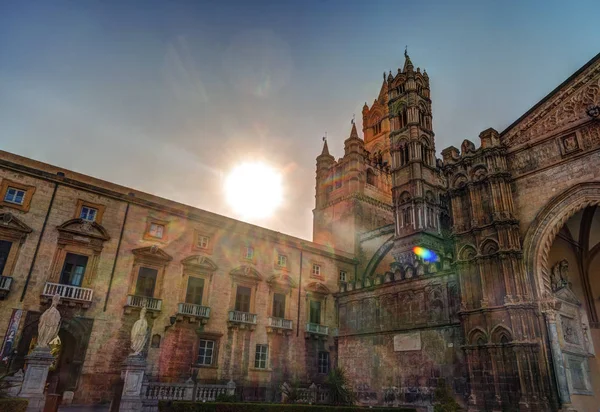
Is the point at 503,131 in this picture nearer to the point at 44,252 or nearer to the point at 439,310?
the point at 439,310

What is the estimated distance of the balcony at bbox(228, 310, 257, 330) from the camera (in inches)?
986

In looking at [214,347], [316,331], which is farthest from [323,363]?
[214,347]

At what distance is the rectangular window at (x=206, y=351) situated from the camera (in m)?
23.5

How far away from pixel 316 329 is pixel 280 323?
305 centimetres

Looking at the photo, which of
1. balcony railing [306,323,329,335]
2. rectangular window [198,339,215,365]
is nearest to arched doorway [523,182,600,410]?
balcony railing [306,323,329,335]

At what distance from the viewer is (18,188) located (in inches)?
816

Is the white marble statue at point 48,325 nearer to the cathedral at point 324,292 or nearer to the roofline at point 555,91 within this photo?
the cathedral at point 324,292

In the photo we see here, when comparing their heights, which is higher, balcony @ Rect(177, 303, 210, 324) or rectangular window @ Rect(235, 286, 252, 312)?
rectangular window @ Rect(235, 286, 252, 312)

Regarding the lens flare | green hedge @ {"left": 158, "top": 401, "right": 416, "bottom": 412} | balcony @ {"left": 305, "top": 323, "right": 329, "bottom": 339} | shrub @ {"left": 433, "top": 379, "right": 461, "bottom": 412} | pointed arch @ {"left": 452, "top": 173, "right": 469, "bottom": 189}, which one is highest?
pointed arch @ {"left": 452, "top": 173, "right": 469, "bottom": 189}

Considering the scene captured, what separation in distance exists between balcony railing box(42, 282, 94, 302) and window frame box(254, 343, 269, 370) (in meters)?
10.5

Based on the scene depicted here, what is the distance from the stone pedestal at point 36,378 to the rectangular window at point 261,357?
14.4 meters

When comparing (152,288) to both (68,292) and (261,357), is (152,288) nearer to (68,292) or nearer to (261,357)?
(68,292)

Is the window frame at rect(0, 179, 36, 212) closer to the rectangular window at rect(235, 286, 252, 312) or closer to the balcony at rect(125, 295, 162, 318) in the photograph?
the balcony at rect(125, 295, 162, 318)

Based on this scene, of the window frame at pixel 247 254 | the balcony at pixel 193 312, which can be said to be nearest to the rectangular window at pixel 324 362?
the window frame at pixel 247 254
